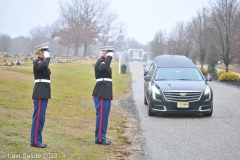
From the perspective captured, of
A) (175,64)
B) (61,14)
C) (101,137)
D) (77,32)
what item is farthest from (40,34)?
(101,137)

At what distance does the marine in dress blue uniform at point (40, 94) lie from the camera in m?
7.54

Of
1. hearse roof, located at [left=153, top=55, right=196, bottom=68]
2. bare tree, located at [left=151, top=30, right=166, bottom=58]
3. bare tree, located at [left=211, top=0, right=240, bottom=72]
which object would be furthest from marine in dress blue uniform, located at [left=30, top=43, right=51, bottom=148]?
bare tree, located at [left=151, top=30, right=166, bottom=58]

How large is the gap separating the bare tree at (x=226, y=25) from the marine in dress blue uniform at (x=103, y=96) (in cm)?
2774

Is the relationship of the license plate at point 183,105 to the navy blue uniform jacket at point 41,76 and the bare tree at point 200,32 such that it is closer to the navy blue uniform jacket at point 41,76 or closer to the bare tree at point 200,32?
the navy blue uniform jacket at point 41,76

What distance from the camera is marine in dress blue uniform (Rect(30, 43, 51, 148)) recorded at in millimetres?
7539

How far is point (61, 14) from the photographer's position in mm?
82812

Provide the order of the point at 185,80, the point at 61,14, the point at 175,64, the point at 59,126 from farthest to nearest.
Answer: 1. the point at 61,14
2. the point at 175,64
3. the point at 185,80
4. the point at 59,126

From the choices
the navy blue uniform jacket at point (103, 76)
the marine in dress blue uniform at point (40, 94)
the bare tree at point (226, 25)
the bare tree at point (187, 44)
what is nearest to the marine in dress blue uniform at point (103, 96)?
the navy blue uniform jacket at point (103, 76)

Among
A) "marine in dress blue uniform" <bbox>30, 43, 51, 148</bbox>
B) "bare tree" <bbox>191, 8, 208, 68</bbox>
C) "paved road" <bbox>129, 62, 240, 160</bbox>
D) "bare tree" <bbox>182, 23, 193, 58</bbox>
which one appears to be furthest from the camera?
"bare tree" <bbox>182, 23, 193, 58</bbox>

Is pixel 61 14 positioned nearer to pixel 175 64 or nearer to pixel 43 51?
pixel 175 64

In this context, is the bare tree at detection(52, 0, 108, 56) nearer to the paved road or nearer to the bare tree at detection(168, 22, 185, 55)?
the bare tree at detection(168, 22, 185, 55)

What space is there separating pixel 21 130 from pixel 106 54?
224cm

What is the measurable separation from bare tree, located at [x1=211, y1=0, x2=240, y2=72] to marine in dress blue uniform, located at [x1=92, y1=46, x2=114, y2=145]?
2774 cm

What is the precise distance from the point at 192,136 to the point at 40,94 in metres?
3.88
